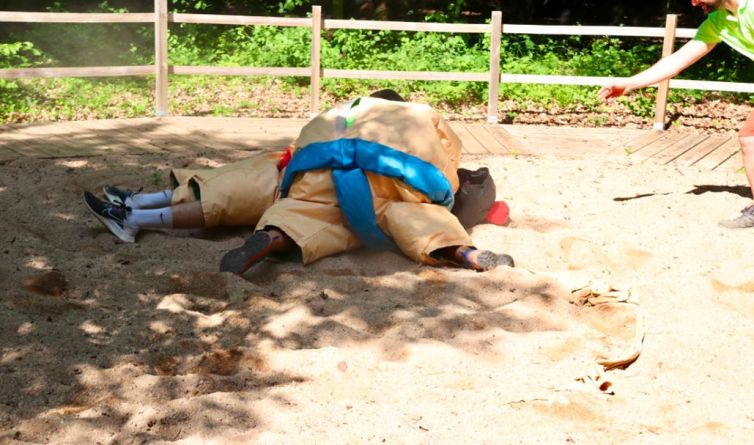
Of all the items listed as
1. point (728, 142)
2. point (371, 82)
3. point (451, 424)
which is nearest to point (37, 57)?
point (371, 82)

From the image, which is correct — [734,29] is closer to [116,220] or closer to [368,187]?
[368,187]

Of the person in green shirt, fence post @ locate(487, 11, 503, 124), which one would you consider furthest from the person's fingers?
fence post @ locate(487, 11, 503, 124)

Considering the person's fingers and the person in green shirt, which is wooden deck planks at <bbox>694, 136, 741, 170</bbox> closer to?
the person in green shirt

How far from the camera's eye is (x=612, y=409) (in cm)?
341

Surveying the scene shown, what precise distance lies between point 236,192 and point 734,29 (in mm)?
2900

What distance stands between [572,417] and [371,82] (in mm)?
8987

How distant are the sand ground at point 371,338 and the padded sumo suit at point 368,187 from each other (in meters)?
0.14

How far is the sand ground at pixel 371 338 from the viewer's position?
10.7 ft

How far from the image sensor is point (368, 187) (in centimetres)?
502

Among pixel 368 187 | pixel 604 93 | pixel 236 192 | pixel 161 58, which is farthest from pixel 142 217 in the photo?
pixel 161 58

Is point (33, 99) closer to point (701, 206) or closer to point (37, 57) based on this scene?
point (37, 57)

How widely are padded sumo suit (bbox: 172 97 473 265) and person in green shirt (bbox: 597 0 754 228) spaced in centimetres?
A: 112

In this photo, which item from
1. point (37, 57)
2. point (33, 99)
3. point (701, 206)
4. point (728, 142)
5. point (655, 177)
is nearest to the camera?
point (701, 206)

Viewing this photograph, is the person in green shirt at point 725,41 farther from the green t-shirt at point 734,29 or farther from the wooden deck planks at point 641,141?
the wooden deck planks at point 641,141
